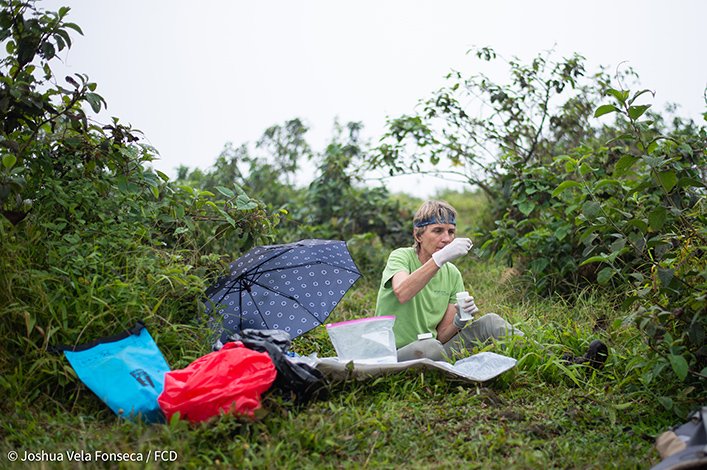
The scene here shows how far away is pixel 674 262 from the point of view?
3.34 meters

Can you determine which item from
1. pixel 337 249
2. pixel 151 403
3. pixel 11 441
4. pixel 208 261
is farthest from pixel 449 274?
pixel 11 441

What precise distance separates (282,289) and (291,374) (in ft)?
3.27

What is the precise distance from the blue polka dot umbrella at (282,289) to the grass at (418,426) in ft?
2.24

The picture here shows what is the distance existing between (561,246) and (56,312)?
3.40 m

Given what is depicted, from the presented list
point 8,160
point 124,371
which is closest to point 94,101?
point 8,160

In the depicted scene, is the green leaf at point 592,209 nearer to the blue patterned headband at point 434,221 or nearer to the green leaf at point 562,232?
the blue patterned headband at point 434,221

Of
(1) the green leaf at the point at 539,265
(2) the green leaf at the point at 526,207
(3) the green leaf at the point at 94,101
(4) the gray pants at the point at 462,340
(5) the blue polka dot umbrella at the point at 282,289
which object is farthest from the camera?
(2) the green leaf at the point at 526,207

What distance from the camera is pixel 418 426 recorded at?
305cm

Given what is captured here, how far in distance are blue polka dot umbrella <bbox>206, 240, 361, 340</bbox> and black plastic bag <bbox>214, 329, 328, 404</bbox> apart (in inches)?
24.1

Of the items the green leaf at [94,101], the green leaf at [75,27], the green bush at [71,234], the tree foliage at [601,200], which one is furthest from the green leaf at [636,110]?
the green leaf at [75,27]

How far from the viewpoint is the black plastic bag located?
A: 10.2ft

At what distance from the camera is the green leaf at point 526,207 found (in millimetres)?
5109

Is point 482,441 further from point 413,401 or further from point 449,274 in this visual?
point 449,274

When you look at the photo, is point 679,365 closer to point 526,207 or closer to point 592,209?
point 592,209
